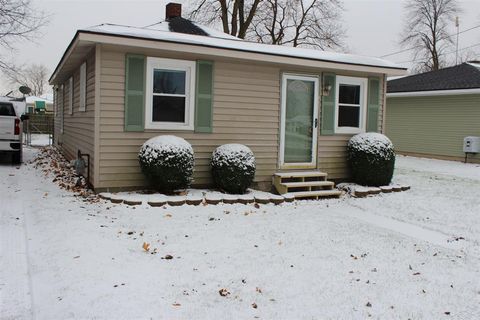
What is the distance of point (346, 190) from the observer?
916 centimetres

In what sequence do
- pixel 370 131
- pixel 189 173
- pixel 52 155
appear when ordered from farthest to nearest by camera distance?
pixel 52 155 < pixel 370 131 < pixel 189 173

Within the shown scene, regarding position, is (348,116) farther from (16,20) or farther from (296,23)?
(296,23)

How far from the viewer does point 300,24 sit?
30.0 metres

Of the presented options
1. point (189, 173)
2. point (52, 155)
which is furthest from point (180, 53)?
point (52, 155)

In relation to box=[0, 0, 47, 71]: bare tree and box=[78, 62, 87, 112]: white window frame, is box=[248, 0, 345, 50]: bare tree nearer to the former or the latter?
box=[0, 0, 47, 71]: bare tree

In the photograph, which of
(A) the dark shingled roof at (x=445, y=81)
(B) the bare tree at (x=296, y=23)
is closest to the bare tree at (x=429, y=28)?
(B) the bare tree at (x=296, y=23)

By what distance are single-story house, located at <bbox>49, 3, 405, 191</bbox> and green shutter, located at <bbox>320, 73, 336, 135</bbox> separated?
2cm

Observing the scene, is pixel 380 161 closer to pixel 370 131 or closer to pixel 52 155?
pixel 370 131

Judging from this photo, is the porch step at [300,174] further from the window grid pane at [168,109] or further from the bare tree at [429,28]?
the bare tree at [429,28]

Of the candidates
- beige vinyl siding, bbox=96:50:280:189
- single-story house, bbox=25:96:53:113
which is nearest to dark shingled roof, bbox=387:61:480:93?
beige vinyl siding, bbox=96:50:280:189

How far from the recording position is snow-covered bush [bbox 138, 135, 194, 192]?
284 inches

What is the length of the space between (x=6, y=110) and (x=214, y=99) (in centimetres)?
583

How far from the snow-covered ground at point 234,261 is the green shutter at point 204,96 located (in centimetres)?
173

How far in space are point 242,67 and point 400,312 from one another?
587cm
